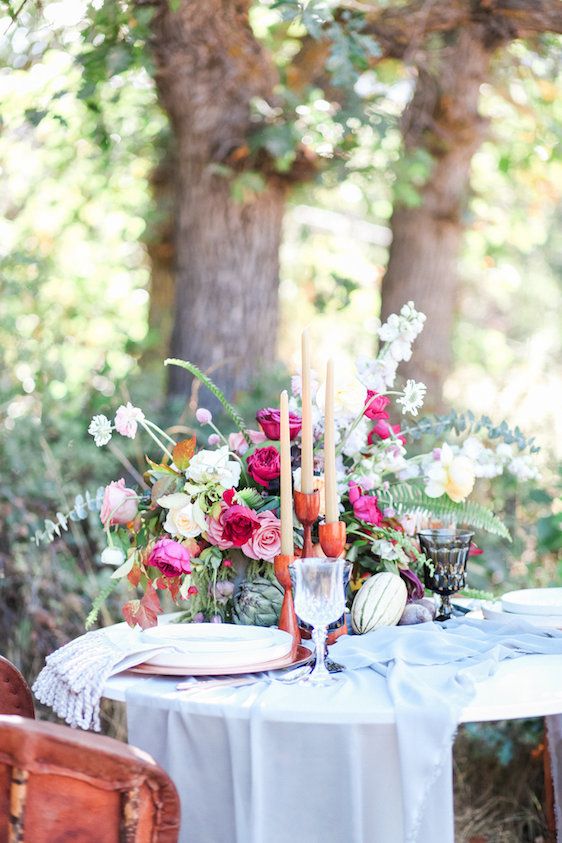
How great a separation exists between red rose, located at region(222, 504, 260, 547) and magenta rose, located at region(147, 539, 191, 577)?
0.32 ft

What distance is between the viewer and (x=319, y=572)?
166 centimetres

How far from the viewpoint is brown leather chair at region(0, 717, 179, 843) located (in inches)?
53.5

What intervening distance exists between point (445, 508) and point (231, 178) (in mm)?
2813

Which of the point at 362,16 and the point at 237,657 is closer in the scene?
the point at 237,657

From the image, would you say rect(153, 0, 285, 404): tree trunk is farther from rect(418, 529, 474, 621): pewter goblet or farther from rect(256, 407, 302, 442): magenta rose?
rect(418, 529, 474, 621): pewter goblet

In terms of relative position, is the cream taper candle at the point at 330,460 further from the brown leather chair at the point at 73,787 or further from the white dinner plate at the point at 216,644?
the brown leather chair at the point at 73,787

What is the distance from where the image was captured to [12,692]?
6.26 ft

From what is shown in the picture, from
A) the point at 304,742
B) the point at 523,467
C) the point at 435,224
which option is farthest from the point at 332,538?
the point at 435,224

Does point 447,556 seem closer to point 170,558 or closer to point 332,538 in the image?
point 332,538

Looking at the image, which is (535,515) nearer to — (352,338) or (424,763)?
(424,763)

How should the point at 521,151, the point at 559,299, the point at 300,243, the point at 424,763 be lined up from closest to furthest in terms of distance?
1. the point at 424,763
2. the point at 521,151
3. the point at 300,243
4. the point at 559,299

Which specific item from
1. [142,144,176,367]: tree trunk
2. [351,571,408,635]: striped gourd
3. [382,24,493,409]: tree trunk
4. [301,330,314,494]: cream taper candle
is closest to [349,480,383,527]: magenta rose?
[351,571,408,635]: striped gourd

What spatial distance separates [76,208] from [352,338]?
362 cm

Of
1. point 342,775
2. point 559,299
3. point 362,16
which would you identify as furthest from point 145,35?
point 559,299
